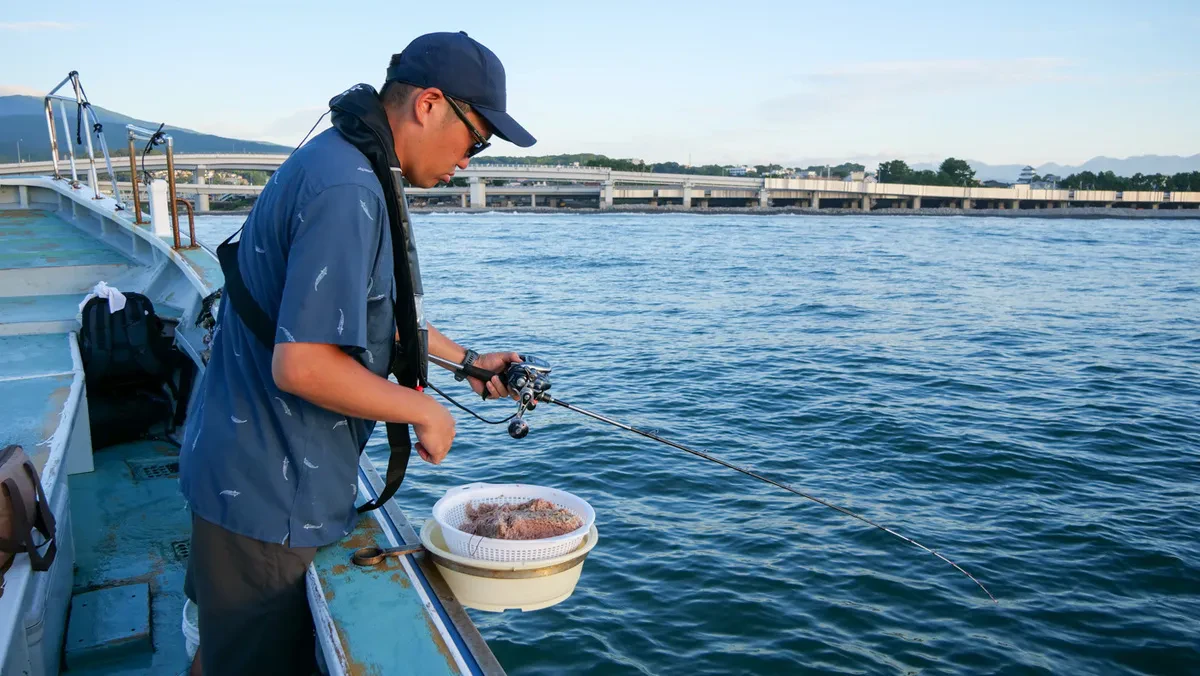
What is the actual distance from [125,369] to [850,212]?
102 metres

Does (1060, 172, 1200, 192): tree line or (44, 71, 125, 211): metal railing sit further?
(1060, 172, 1200, 192): tree line

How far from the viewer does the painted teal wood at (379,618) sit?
1784 mm

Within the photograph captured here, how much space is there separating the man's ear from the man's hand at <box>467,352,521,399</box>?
92cm

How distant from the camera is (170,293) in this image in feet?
21.5

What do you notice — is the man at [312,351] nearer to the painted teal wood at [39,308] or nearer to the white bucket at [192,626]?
the white bucket at [192,626]

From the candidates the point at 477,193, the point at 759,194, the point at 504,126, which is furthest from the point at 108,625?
the point at 759,194

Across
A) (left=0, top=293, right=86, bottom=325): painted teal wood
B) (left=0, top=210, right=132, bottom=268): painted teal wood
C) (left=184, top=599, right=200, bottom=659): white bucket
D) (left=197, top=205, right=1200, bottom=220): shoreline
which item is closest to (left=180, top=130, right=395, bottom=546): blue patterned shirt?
(left=184, top=599, right=200, bottom=659): white bucket

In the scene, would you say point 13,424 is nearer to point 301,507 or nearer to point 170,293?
point 301,507

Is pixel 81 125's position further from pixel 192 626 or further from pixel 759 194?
pixel 759 194

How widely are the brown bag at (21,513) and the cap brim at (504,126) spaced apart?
1507 millimetres

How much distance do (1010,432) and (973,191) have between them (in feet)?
367

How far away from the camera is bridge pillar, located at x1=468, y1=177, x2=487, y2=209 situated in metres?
97.8

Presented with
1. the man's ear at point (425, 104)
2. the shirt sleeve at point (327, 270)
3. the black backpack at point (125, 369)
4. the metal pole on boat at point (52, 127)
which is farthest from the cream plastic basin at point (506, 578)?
the metal pole on boat at point (52, 127)

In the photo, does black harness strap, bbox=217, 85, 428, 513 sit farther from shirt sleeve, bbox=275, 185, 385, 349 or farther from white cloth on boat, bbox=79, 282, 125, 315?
white cloth on boat, bbox=79, 282, 125, 315
